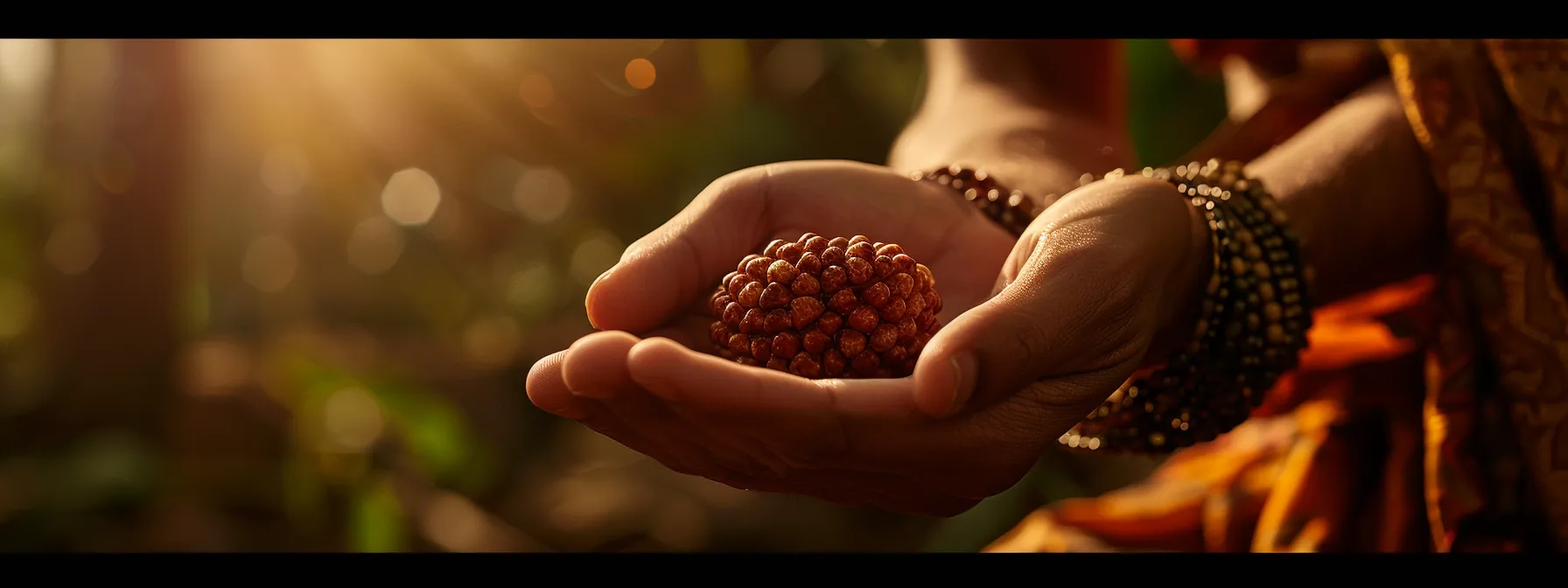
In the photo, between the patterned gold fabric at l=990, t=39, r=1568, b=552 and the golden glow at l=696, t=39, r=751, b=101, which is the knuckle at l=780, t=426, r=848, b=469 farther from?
the golden glow at l=696, t=39, r=751, b=101

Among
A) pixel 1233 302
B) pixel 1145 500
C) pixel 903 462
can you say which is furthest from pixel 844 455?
pixel 1145 500

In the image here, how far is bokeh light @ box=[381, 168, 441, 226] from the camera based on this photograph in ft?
19.1

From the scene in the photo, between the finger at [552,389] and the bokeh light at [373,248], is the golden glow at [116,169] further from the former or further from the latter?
the finger at [552,389]

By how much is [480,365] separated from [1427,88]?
4475 millimetres

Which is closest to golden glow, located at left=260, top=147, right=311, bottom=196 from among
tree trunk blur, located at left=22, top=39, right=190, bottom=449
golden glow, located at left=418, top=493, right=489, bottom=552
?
tree trunk blur, located at left=22, top=39, right=190, bottom=449

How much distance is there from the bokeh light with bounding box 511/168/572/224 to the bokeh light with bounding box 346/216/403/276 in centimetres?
81

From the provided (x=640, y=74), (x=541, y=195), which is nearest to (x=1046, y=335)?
(x=640, y=74)

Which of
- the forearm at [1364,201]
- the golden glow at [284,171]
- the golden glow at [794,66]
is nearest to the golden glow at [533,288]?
the golden glow at [284,171]

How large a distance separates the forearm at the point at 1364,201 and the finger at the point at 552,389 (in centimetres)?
108

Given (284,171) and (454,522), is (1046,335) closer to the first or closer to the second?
(454,522)

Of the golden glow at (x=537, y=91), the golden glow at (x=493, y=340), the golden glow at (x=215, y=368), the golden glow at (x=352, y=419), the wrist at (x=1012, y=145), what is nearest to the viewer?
the wrist at (x=1012, y=145)

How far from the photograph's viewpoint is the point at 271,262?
680cm

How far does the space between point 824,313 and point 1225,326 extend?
24.2 inches

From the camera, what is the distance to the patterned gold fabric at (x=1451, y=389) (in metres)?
1.35
